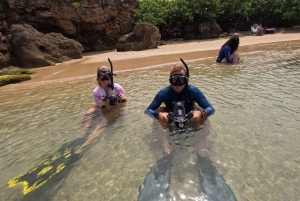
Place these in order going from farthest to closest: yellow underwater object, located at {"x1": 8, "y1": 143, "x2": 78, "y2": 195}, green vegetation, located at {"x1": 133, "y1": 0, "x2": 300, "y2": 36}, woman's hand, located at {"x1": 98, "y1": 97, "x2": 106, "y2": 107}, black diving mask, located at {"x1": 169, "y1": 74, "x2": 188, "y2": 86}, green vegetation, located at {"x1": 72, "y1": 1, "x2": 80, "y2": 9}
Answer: green vegetation, located at {"x1": 133, "y1": 0, "x2": 300, "y2": 36}
green vegetation, located at {"x1": 72, "y1": 1, "x2": 80, "y2": 9}
woman's hand, located at {"x1": 98, "y1": 97, "x2": 106, "y2": 107}
black diving mask, located at {"x1": 169, "y1": 74, "x2": 188, "y2": 86}
yellow underwater object, located at {"x1": 8, "y1": 143, "x2": 78, "y2": 195}

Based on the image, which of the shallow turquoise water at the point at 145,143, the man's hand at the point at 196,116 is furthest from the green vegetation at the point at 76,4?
the man's hand at the point at 196,116

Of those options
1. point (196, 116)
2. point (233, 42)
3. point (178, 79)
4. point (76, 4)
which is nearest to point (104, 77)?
point (178, 79)

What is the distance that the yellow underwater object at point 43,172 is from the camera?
9.62 ft

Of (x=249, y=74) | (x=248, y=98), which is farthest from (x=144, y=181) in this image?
(x=249, y=74)

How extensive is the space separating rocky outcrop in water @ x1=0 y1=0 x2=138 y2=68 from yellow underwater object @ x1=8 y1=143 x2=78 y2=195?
12.2m

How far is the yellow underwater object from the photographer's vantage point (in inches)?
115

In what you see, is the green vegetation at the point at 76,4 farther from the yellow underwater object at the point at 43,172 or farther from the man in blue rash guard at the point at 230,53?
the yellow underwater object at the point at 43,172

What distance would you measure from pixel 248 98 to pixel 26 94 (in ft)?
22.0

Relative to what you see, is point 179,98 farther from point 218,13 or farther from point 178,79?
point 218,13

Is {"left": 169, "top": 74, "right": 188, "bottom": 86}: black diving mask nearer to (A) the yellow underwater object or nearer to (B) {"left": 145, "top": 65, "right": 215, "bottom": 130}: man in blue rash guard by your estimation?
(B) {"left": 145, "top": 65, "right": 215, "bottom": 130}: man in blue rash guard

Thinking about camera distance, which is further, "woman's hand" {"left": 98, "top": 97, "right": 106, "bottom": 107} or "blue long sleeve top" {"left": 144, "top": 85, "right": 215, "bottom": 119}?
"woman's hand" {"left": 98, "top": 97, "right": 106, "bottom": 107}

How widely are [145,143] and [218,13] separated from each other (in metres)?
22.7

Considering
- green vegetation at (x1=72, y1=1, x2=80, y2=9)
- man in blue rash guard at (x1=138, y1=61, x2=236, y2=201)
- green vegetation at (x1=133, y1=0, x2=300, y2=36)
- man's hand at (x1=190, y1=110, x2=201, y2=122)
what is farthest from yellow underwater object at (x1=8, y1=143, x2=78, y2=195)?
green vegetation at (x1=133, y1=0, x2=300, y2=36)

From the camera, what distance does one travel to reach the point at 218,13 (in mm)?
23234
